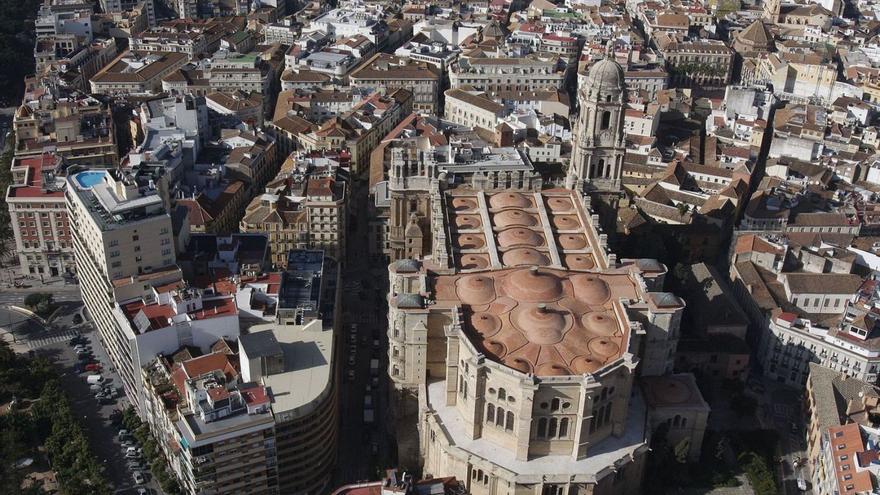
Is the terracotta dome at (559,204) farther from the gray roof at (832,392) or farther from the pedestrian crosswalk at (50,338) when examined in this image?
the pedestrian crosswalk at (50,338)

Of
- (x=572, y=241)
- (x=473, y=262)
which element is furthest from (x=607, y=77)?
(x=473, y=262)

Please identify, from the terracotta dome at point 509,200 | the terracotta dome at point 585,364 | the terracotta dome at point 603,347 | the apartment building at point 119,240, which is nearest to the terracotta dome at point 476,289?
the terracotta dome at point 603,347

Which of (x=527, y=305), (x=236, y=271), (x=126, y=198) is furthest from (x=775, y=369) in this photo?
(x=126, y=198)

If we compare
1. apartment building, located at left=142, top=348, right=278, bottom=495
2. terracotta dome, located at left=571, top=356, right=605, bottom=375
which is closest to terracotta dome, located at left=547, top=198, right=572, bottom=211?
terracotta dome, located at left=571, top=356, right=605, bottom=375

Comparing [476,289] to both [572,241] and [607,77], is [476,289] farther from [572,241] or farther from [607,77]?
[607,77]

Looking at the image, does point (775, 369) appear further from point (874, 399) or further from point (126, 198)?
point (126, 198)

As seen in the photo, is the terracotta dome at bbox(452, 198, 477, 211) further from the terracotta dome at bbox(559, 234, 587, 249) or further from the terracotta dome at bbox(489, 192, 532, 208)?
the terracotta dome at bbox(559, 234, 587, 249)
